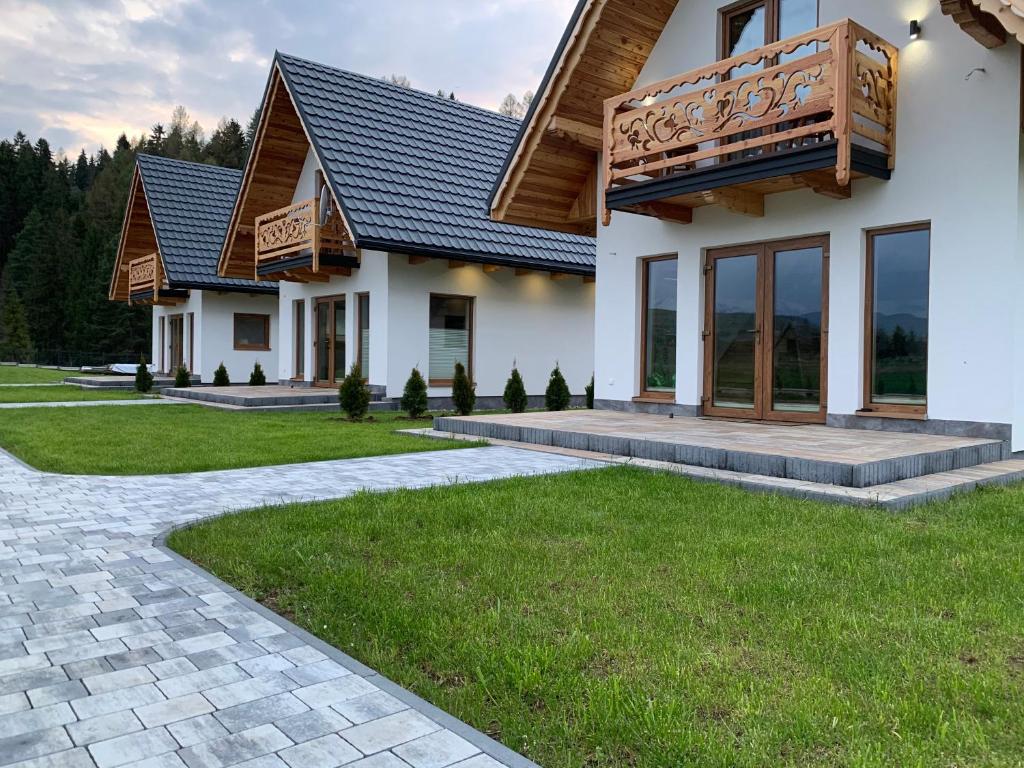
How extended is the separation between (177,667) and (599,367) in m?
9.28

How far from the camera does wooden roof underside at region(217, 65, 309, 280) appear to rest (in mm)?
16656

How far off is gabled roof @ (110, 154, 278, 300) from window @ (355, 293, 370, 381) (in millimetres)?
7251

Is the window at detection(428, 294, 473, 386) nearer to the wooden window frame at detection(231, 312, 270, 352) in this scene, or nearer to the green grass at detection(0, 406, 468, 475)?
the green grass at detection(0, 406, 468, 475)

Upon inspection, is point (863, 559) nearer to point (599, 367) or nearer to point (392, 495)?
point (392, 495)

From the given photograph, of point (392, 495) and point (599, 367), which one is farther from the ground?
point (599, 367)

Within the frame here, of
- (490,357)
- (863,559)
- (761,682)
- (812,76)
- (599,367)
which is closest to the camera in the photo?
(761,682)

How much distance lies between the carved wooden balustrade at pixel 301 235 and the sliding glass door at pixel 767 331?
810 centimetres

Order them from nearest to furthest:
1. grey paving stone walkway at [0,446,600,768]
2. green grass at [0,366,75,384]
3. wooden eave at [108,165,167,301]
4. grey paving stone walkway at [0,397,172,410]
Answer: grey paving stone walkway at [0,446,600,768] → grey paving stone walkway at [0,397,172,410] → wooden eave at [108,165,167,301] → green grass at [0,366,75,384]

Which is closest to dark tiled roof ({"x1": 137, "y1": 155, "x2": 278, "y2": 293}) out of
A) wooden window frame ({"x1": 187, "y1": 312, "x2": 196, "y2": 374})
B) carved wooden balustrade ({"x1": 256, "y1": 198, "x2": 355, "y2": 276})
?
wooden window frame ({"x1": 187, "y1": 312, "x2": 196, "y2": 374})

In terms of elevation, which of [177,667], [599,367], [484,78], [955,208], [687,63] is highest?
[484,78]

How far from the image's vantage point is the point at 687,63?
10422 millimetres

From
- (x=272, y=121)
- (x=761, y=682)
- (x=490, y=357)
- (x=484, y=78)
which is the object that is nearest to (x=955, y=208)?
(x=761, y=682)

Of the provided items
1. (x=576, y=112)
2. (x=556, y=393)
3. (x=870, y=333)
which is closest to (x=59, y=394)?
(x=556, y=393)

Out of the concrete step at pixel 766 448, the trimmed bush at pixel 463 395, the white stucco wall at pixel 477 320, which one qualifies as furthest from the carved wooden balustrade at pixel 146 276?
the concrete step at pixel 766 448
